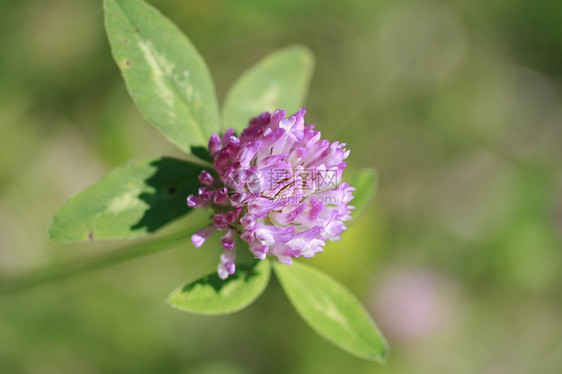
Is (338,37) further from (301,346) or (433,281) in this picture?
(301,346)

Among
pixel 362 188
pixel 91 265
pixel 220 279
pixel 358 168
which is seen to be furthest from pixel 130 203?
pixel 358 168

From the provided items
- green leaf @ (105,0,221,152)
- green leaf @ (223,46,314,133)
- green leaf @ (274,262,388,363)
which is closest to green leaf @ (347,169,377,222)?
green leaf @ (274,262,388,363)

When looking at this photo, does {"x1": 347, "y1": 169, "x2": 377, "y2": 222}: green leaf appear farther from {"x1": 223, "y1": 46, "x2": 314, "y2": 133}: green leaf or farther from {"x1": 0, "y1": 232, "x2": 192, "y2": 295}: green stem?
{"x1": 0, "y1": 232, "x2": 192, "y2": 295}: green stem

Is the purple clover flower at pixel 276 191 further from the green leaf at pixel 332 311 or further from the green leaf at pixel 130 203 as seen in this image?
the green leaf at pixel 332 311

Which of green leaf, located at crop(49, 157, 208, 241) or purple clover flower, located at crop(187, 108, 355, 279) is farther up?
purple clover flower, located at crop(187, 108, 355, 279)

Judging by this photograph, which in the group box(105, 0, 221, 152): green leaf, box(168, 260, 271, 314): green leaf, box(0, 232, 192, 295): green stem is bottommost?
box(0, 232, 192, 295): green stem

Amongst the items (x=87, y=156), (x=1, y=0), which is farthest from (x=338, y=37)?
(x=1, y=0)

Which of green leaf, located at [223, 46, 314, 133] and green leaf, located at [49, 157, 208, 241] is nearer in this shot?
green leaf, located at [49, 157, 208, 241]

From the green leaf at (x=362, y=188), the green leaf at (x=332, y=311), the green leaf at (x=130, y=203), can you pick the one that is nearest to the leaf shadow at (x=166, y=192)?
the green leaf at (x=130, y=203)

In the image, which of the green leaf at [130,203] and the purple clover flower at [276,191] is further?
the green leaf at [130,203]
